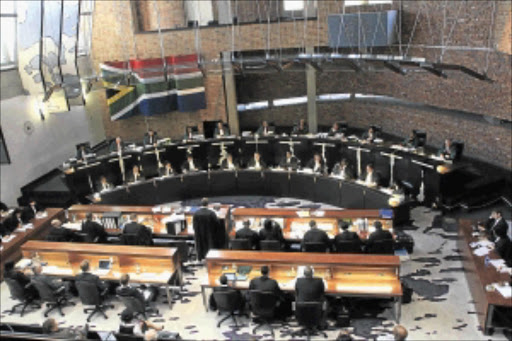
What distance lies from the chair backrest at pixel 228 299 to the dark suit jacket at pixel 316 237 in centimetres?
170

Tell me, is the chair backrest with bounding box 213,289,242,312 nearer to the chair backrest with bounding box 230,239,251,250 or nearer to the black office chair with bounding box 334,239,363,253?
the chair backrest with bounding box 230,239,251,250

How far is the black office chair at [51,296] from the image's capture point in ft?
26.8

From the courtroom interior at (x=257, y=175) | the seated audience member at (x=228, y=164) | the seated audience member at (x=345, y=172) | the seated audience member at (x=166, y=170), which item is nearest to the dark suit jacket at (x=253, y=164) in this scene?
the courtroom interior at (x=257, y=175)

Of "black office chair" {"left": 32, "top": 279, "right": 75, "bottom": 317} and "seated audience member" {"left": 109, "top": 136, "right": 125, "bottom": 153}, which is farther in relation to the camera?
"seated audience member" {"left": 109, "top": 136, "right": 125, "bottom": 153}

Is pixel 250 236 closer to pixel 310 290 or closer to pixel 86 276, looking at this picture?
pixel 310 290

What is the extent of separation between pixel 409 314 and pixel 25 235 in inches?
324

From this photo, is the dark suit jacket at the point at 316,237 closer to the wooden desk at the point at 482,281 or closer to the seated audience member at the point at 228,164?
the wooden desk at the point at 482,281

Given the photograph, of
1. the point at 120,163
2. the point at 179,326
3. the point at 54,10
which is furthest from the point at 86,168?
the point at 179,326

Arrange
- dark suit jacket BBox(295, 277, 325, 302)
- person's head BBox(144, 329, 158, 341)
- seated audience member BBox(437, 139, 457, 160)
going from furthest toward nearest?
seated audience member BBox(437, 139, 457, 160) < dark suit jacket BBox(295, 277, 325, 302) < person's head BBox(144, 329, 158, 341)

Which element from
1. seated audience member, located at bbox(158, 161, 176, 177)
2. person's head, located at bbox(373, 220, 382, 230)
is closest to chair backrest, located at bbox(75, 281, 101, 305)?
person's head, located at bbox(373, 220, 382, 230)

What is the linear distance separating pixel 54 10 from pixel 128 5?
4.06m

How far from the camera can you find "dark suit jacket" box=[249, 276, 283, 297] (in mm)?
7105

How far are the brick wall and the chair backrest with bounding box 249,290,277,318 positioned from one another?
6.61 m

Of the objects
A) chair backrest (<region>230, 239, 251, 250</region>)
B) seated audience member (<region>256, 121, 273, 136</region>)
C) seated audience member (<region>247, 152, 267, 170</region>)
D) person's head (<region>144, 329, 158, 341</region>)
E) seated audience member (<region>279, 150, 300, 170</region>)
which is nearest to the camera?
person's head (<region>144, 329, 158, 341</region>)
